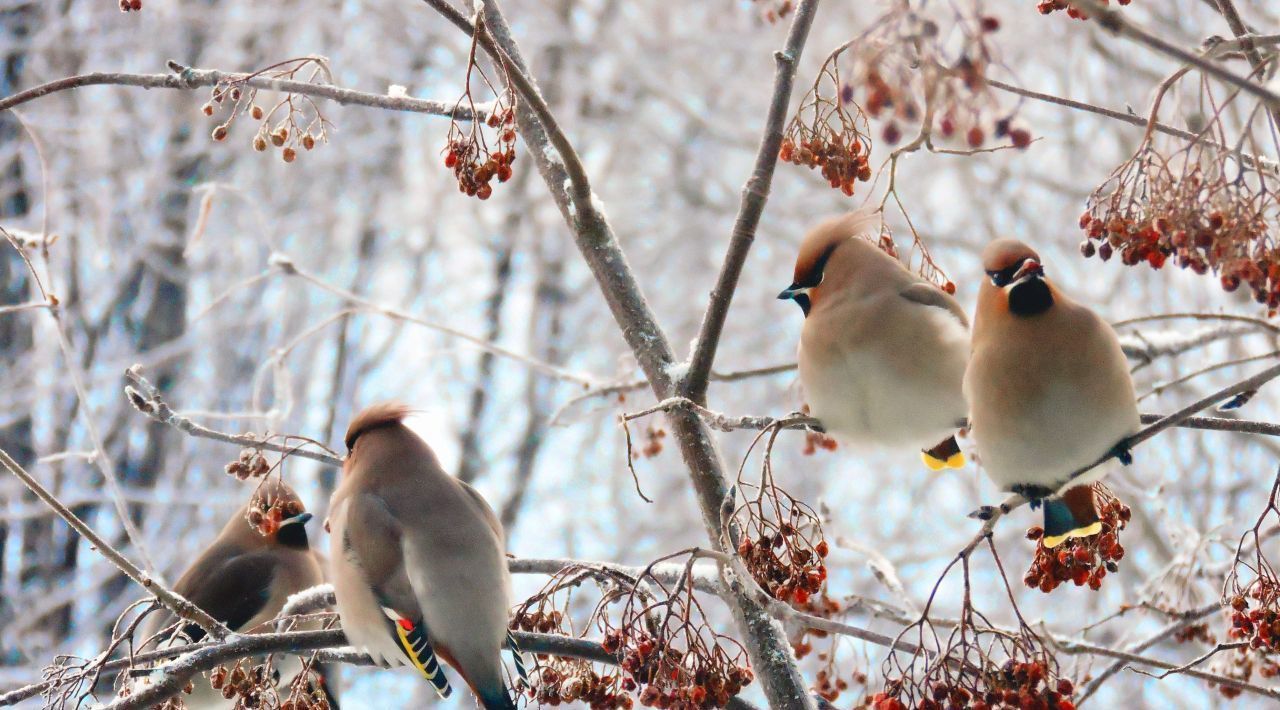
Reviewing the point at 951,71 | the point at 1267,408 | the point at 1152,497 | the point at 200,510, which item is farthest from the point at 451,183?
the point at 951,71

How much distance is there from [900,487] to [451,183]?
4.75m

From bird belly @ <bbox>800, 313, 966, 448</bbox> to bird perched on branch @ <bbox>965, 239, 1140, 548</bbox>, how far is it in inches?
13.9

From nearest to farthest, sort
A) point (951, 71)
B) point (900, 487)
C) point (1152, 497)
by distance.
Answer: point (951, 71) < point (1152, 497) < point (900, 487)

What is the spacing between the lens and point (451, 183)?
11914mm

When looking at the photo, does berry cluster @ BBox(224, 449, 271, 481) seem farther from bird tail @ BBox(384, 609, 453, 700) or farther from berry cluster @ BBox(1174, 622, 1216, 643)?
berry cluster @ BBox(1174, 622, 1216, 643)

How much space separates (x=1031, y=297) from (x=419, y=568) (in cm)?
165

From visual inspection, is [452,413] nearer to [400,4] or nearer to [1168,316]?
[400,4]

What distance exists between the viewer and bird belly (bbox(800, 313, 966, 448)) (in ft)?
9.74

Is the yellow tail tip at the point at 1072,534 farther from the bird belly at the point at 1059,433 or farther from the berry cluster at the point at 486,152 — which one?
the berry cluster at the point at 486,152

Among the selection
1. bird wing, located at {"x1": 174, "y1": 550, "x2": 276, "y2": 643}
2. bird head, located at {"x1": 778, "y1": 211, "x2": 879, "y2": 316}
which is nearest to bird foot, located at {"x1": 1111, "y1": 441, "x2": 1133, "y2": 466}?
bird head, located at {"x1": 778, "y1": 211, "x2": 879, "y2": 316}

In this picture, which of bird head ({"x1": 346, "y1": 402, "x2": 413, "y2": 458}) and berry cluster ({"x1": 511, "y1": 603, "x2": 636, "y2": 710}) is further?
bird head ({"x1": 346, "y1": 402, "x2": 413, "y2": 458})

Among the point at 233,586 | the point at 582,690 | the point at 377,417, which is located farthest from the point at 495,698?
the point at 233,586

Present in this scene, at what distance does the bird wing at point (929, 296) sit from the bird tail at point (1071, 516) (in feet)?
2.08

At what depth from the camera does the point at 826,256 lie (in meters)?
3.27
